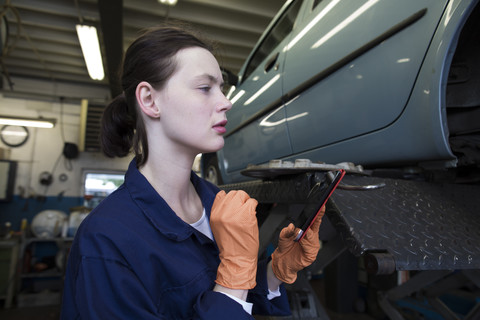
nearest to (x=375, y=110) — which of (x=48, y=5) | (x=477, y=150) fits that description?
(x=477, y=150)

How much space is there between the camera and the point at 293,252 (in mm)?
812

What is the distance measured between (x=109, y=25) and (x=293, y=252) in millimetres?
3351

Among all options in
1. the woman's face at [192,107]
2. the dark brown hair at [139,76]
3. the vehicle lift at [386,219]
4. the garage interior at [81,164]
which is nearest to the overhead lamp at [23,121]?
the garage interior at [81,164]

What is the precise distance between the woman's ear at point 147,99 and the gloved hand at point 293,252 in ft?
1.49

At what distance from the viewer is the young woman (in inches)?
23.1

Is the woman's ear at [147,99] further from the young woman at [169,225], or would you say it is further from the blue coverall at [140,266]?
the blue coverall at [140,266]

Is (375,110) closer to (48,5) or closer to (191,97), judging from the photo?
(191,97)

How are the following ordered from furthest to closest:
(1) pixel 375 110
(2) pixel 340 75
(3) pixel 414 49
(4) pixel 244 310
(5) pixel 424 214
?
(2) pixel 340 75 → (1) pixel 375 110 → (3) pixel 414 49 → (5) pixel 424 214 → (4) pixel 244 310

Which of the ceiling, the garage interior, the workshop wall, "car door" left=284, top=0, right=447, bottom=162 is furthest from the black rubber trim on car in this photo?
the workshop wall

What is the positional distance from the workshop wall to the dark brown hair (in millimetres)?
5399

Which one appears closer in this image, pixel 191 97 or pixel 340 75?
pixel 191 97

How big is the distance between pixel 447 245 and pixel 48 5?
14.4ft

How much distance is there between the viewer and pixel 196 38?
2.96ft

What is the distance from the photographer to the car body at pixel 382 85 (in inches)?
35.3
